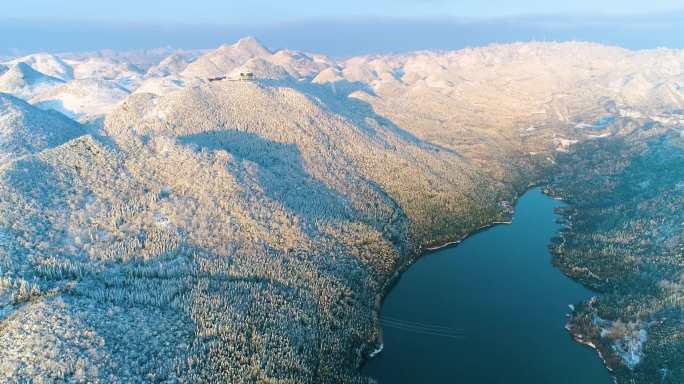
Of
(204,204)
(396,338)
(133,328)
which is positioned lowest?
(396,338)

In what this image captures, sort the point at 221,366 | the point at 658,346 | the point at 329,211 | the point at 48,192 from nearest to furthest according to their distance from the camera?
the point at 221,366 < the point at 658,346 < the point at 48,192 < the point at 329,211

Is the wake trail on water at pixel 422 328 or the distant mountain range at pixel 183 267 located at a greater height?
the distant mountain range at pixel 183 267

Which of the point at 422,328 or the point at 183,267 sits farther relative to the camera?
the point at 422,328

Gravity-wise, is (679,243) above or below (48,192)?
below

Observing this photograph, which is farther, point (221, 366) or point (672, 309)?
point (672, 309)

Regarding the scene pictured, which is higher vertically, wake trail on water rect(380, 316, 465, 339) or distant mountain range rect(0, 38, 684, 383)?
distant mountain range rect(0, 38, 684, 383)

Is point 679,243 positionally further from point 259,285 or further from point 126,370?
point 126,370

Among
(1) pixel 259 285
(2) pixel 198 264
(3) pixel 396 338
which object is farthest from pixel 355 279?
(2) pixel 198 264

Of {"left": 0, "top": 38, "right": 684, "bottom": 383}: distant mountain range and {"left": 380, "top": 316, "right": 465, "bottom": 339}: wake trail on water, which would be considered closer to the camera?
{"left": 0, "top": 38, "right": 684, "bottom": 383}: distant mountain range

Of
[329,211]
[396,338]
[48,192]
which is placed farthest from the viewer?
[329,211]

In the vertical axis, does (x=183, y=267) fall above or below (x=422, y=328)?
above

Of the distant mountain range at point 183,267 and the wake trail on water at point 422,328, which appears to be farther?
the wake trail on water at point 422,328
